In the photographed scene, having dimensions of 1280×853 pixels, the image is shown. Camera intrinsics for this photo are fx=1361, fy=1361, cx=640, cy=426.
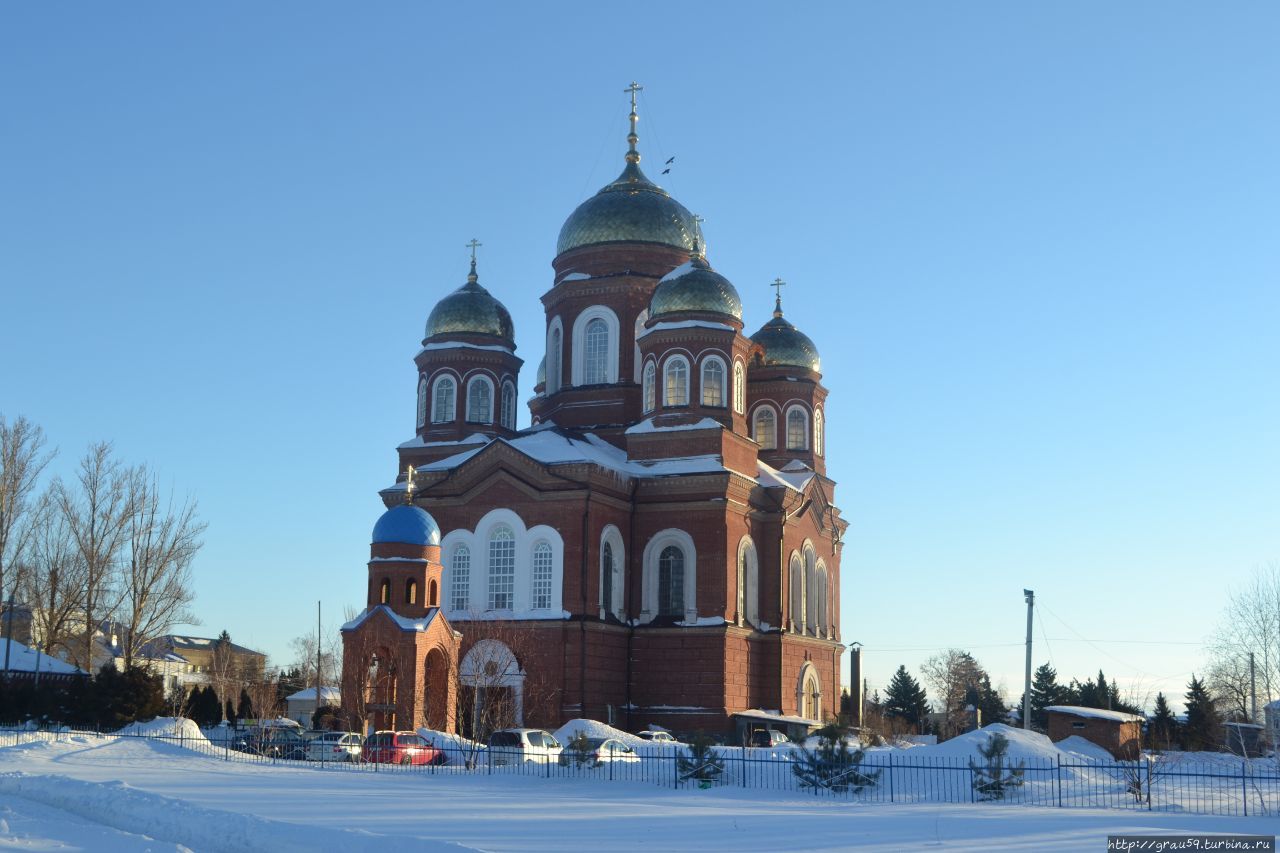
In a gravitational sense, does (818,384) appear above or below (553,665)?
above

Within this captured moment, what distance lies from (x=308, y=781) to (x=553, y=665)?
13124mm

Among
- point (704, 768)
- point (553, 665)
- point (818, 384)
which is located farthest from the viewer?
point (818, 384)

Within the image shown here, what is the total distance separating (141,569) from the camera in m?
41.1

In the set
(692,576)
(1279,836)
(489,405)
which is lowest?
(1279,836)

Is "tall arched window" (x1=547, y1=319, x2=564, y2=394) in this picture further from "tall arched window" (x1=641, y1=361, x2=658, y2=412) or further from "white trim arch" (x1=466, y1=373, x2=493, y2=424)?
"tall arched window" (x1=641, y1=361, x2=658, y2=412)

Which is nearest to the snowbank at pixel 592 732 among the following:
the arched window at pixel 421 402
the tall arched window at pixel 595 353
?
the tall arched window at pixel 595 353

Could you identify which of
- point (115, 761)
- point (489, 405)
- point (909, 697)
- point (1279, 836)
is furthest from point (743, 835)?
point (909, 697)

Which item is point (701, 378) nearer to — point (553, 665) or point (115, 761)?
point (553, 665)

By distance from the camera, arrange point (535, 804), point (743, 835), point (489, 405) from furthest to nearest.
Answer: point (489, 405) < point (535, 804) < point (743, 835)

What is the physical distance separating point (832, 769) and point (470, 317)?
22.7 meters

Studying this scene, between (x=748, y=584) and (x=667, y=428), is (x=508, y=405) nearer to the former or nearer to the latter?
(x=667, y=428)

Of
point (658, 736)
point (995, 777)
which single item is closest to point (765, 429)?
point (658, 736)

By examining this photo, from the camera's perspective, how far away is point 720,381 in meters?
37.8

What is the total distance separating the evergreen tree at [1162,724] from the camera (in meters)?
47.3
